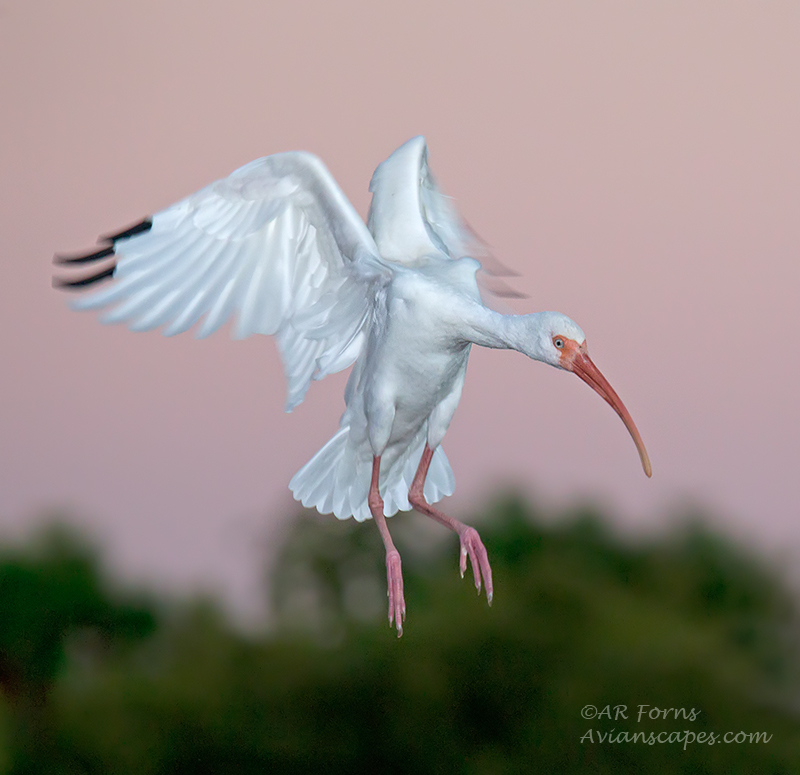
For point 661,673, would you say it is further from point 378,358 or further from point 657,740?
Result: point 378,358

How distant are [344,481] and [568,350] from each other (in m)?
1.44

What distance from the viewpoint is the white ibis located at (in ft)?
12.8

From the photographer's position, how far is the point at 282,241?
14.1ft

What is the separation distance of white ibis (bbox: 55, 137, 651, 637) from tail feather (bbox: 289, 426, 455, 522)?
0.13 ft

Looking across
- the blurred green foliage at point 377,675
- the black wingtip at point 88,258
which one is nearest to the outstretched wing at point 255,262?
the black wingtip at point 88,258

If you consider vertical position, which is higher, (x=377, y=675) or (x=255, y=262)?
(x=255, y=262)

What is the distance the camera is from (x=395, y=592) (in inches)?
149

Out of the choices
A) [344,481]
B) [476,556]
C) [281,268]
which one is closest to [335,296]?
[281,268]

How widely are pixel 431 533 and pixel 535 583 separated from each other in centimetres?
248

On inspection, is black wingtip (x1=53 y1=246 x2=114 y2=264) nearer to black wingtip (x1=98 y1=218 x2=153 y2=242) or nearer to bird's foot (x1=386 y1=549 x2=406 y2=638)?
black wingtip (x1=98 y1=218 x2=153 y2=242)

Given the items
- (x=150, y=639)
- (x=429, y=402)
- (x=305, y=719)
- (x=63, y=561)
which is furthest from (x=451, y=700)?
(x=429, y=402)

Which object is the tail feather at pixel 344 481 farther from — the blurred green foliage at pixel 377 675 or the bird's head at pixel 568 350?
the blurred green foliage at pixel 377 675

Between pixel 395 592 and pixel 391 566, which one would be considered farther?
pixel 391 566

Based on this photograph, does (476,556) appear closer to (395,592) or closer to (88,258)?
(395,592)
